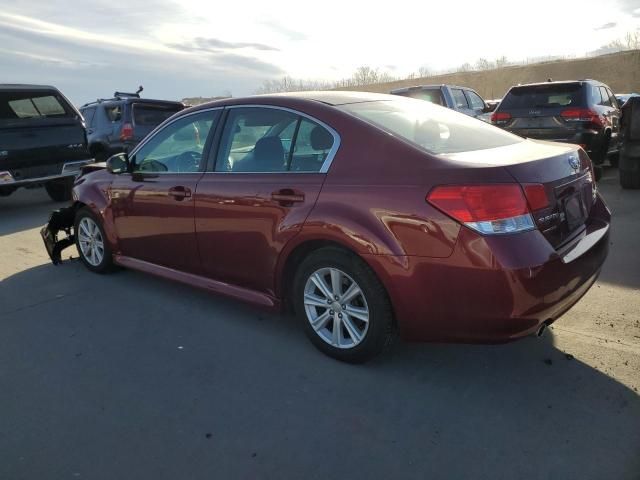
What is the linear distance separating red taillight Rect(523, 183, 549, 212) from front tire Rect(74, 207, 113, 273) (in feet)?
12.7

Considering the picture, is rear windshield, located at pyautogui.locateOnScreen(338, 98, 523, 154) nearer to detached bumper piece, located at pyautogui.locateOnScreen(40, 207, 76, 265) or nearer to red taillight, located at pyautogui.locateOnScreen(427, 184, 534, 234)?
red taillight, located at pyautogui.locateOnScreen(427, 184, 534, 234)

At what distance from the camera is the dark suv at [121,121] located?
1136 cm

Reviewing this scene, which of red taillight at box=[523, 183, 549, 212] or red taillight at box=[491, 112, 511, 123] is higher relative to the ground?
red taillight at box=[523, 183, 549, 212]

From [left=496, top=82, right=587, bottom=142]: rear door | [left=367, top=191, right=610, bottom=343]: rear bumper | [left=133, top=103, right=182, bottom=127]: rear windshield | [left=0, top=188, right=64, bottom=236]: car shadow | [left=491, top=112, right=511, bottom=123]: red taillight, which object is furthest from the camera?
[left=133, top=103, right=182, bottom=127]: rear windshield

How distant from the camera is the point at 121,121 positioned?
11.5 meters

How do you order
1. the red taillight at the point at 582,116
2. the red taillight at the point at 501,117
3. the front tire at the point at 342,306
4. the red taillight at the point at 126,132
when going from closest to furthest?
the front tire at the point at 342,306, the red taillight at the point at 582,116, the red taillight at the point at 501,117, the red taillight at the point at 126,132

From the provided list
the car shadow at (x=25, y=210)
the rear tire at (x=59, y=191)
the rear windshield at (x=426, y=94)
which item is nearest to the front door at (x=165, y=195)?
the car shadow at (x=25, y=210)

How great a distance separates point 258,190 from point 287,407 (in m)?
1.39

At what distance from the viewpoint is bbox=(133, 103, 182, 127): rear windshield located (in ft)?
37.7

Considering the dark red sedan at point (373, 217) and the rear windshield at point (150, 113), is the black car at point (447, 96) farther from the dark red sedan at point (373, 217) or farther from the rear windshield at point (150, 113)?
the dark red sedan at point (373, 217)

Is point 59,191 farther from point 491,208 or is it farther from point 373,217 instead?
point 491,208

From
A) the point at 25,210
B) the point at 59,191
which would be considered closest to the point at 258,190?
the point at 25,210

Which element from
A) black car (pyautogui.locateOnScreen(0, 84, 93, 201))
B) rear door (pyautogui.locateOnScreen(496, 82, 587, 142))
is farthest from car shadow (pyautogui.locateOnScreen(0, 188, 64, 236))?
rear door (pyautogui.locateOnScreen(496, 82, 587, 142))

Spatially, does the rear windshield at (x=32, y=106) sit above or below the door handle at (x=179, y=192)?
above
